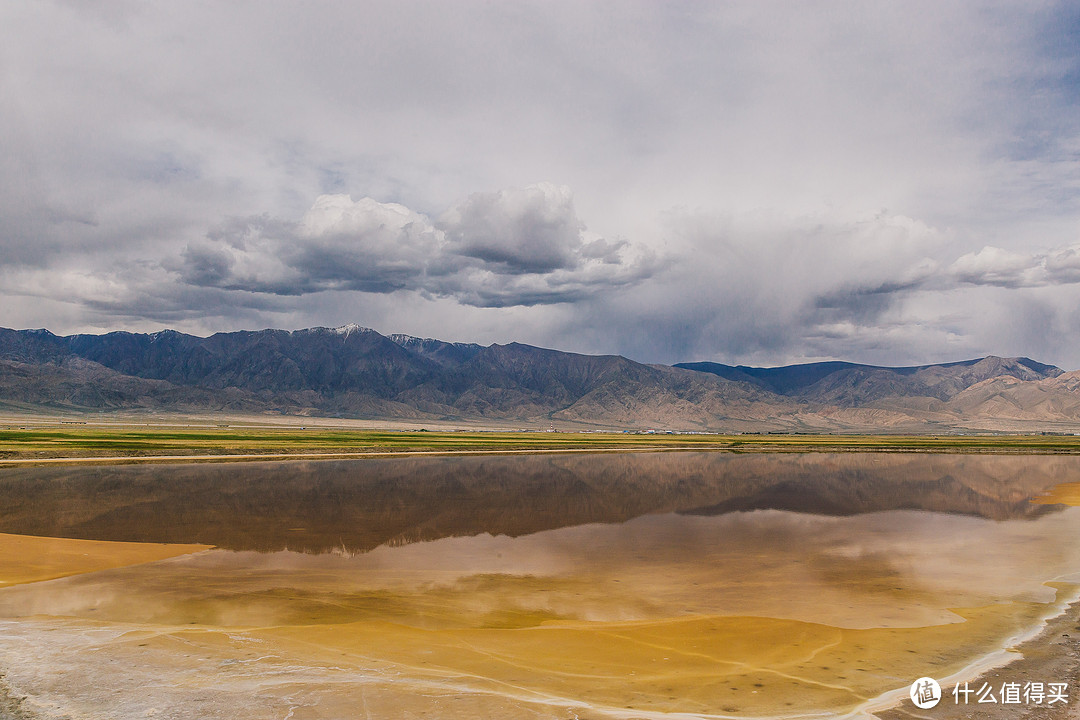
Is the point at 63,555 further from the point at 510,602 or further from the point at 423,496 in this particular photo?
the point at 423,496

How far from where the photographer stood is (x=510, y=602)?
63.1ft

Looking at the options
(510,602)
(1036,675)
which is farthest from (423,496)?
(1036,675)

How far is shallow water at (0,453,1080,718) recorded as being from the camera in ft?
39.5

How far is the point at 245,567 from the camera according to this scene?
76.4 ft

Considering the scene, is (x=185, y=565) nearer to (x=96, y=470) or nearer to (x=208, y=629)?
(x=208, y=629)

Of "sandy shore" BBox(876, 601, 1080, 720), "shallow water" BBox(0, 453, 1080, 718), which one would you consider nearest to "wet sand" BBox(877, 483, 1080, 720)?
"sandy shore" BBox(876, 601, 1080, 720)

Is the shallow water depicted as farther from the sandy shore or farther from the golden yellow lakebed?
the sandy shore

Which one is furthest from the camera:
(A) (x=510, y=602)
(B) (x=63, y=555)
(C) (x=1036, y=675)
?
(B) (x=63, y=555)

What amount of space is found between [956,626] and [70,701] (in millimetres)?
19845

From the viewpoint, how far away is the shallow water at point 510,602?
1203 centimetres

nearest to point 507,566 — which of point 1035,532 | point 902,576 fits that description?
point 902,576

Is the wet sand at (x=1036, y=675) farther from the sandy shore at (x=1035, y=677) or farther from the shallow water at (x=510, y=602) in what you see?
the shallow water at (x=510, y=602)

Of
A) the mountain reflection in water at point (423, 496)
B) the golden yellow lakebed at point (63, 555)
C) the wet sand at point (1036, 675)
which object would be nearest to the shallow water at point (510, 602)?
the golden yellow lakebed at point (63, 555)

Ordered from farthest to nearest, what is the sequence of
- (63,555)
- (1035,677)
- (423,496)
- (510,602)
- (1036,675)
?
(423,496) < (63,555) < (510,602) < (1036,675) < (1035,677)
